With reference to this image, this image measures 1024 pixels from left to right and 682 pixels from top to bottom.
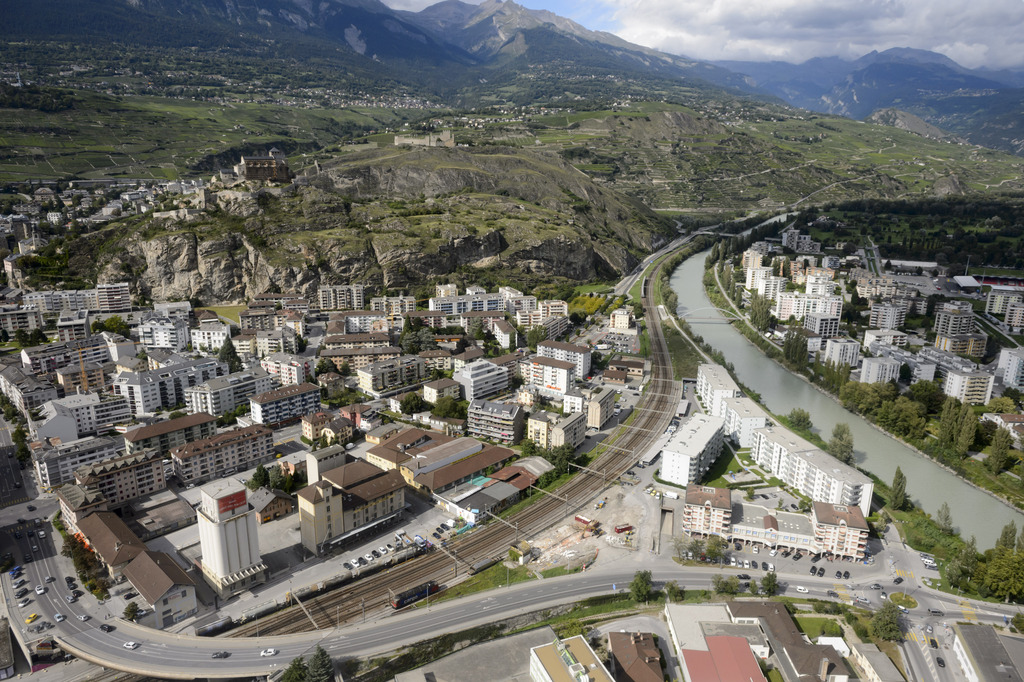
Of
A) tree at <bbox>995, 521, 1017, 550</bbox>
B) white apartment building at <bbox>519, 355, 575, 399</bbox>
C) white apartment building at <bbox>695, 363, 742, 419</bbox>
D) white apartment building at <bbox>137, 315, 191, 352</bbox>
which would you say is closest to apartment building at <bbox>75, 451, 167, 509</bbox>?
white apartment building at <bbox>137, 315, 191, 352</bbox>

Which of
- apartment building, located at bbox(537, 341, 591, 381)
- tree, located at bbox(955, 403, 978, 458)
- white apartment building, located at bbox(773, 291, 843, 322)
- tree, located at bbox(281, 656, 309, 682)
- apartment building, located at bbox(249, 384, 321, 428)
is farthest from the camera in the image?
white apartment building, located at bbox(773, 291, 843, 322)

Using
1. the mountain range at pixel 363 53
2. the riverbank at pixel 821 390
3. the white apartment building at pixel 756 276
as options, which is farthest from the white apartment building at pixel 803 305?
the mountain range at pixel 363 53

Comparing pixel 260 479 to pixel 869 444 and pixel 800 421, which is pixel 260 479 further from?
pixel 869 444

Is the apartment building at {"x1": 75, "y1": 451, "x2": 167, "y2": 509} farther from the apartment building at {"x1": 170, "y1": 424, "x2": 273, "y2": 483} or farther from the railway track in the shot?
the railway track

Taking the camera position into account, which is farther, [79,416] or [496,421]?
[496,421]

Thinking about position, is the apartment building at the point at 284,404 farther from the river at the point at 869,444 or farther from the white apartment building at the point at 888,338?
the white apartment building at the point at 888,338

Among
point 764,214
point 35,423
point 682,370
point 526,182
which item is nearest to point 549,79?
point 764,214

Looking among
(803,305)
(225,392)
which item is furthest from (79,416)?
(803,305)
